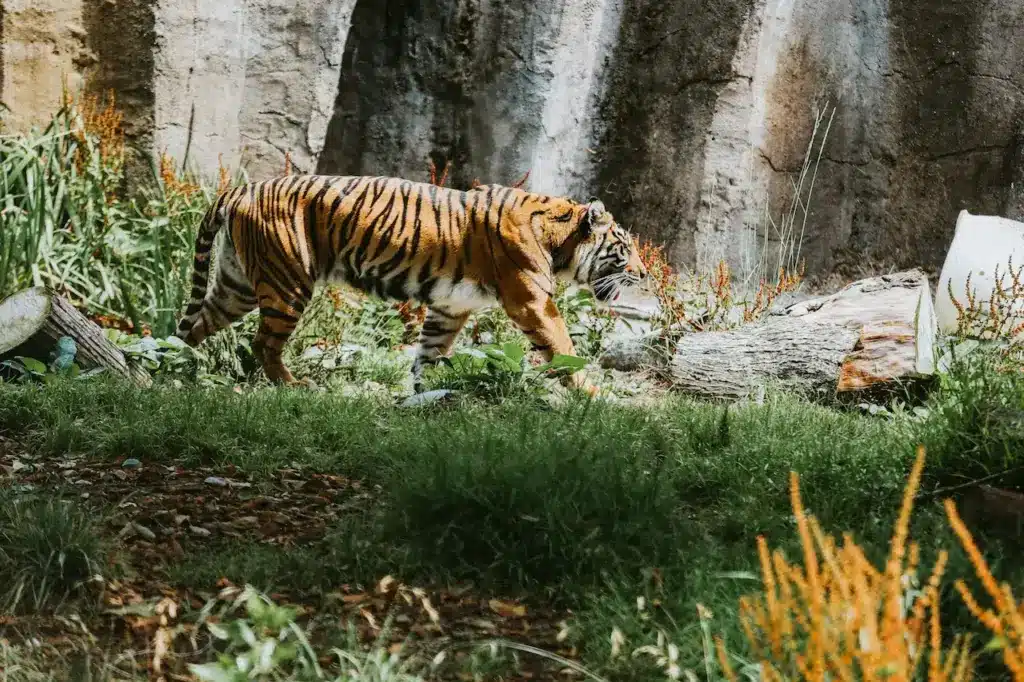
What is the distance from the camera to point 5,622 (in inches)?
111

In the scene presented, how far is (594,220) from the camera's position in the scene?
6391mm

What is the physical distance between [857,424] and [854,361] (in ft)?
3.83

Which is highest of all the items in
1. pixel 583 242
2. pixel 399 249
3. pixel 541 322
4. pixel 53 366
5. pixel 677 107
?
pixel 677 107

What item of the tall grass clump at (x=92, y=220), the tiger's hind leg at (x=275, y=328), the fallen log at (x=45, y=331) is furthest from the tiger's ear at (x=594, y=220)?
the tall grass clump at (x=92, y=220)

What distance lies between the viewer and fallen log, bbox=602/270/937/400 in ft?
18.8

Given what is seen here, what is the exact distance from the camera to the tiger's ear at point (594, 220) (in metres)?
6.33

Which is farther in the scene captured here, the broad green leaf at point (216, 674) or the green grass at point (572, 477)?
the green grass at point (572, 477)

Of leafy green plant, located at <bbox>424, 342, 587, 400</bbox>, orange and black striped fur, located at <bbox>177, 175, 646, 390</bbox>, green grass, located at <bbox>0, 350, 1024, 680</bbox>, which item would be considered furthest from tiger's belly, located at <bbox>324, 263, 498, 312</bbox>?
green grass, located at <bbox>0, 350, 1024, 680</bbox>

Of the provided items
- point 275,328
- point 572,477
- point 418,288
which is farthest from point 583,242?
point 572,477

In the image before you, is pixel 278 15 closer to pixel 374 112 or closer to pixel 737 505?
pixel 374 112

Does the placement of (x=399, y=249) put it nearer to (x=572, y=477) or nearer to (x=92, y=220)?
(x=92, y=220)

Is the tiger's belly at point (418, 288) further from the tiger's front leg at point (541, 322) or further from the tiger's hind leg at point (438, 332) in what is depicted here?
the tiger's front leg at point (541, 322)

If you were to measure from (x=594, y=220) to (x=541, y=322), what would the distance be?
2.45 ft

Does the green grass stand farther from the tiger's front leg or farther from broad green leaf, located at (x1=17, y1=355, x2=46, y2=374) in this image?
the tiger's front leg
